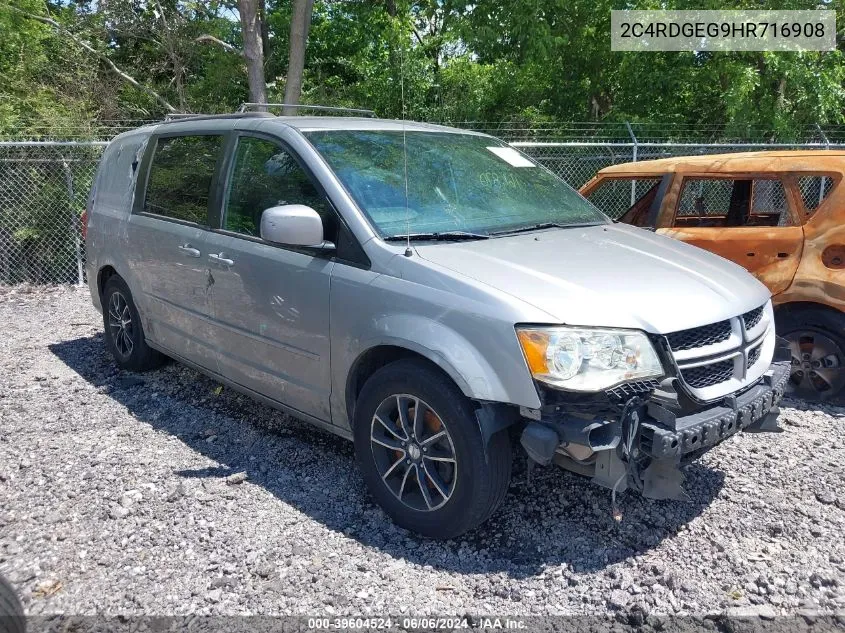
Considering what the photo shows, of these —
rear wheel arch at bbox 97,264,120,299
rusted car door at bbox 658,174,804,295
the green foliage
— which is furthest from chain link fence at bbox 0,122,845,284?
rear wheel arch at bbox 97,264,120,299

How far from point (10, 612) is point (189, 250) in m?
2.53

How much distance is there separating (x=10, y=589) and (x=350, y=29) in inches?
593

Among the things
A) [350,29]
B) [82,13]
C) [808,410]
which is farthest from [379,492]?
[82,13]

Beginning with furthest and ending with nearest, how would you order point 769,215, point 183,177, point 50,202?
point 50,202 < point 769,215 < point 183,177

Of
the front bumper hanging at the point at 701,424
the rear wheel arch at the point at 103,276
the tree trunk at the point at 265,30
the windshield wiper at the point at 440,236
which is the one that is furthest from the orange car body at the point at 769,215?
the tree trunk at the point at 265,30

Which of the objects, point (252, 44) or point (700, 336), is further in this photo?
point (252, 44)

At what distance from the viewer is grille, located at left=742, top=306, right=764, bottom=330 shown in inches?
132

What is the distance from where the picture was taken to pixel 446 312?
3.01m

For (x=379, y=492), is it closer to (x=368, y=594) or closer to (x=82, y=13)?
(x=368, y=594)

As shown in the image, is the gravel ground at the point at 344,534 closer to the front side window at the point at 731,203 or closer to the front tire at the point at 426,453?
the front tire at the point at 426,453

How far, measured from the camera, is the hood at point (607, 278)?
2885 mm

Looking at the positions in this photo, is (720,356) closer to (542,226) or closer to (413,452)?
(542,226)

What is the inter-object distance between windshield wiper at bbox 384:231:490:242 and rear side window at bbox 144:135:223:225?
1.56 metres

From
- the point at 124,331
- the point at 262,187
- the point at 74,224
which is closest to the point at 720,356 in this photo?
the point at 262,187
